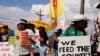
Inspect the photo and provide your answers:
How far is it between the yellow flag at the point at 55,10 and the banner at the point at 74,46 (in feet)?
28.8

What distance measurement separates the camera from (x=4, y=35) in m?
14.4

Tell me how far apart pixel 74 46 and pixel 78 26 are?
1.55 ft

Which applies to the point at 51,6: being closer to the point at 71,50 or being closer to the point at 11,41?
the point at 11,41

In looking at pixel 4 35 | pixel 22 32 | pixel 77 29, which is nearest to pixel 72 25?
pixel 77 29

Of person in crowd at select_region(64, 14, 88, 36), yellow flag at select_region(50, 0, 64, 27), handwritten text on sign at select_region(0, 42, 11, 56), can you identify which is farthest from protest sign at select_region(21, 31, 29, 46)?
yellow flag at select_region(50, 0, 64, 27)

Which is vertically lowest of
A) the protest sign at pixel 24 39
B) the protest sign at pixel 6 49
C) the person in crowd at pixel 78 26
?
the protest sign at pixel 6 49

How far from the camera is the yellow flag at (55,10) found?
18828 mm

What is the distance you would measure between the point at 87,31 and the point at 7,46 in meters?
3.99

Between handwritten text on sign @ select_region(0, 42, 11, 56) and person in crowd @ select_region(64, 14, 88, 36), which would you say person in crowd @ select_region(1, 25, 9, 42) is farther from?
person in crowd @ select_region(64, 14, 88, 36)

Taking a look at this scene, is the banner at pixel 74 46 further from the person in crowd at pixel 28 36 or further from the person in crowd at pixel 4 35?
the person in crowd at pixel 4 35

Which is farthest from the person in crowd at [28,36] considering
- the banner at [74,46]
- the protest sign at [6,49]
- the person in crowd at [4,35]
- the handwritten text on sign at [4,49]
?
the banner at [74,46]

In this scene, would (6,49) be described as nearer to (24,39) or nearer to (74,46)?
(24,39)

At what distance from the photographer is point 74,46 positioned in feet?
32.0

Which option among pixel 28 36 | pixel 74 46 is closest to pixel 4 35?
pixel 28 36
